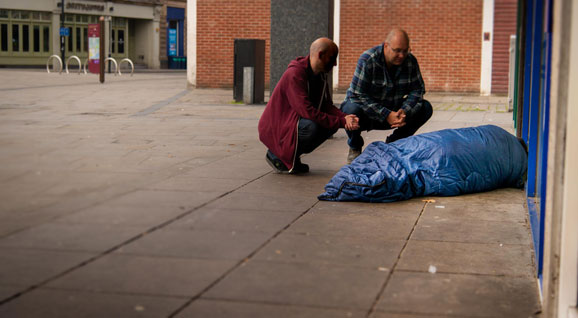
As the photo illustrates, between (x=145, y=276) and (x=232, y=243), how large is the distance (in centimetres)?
78

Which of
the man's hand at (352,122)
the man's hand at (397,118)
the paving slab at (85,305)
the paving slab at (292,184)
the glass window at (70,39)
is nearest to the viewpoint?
the paving slab at (85,305)

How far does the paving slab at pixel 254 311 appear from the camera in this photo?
331 cm

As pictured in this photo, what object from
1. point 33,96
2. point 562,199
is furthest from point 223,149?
point 33,96

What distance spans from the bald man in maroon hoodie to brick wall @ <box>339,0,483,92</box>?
13423 millimetres

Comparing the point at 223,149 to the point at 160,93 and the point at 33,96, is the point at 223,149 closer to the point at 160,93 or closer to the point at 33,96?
the point at 33,96

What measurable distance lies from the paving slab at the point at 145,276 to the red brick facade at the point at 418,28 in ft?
54.6

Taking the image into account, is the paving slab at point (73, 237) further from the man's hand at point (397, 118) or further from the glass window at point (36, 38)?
the glass window at point (36, 38)

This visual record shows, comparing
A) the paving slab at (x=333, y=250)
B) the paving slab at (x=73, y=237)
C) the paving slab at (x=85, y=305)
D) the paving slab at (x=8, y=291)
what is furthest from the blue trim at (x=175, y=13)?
the paving slab at (x=85, y=305)

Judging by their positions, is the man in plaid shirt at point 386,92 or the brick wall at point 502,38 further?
the brick wall at point 502,38

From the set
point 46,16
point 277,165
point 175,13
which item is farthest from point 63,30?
point 277,165

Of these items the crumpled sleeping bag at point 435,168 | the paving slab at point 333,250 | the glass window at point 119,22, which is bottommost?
the paving slab at point 333,250

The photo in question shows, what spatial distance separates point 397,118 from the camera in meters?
7.36

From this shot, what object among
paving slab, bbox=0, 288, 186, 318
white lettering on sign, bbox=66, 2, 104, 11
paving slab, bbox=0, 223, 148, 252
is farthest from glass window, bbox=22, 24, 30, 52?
paving slab, bbox=0, 288, 186, 318

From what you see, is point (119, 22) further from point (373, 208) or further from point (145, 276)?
point (145, 276)
